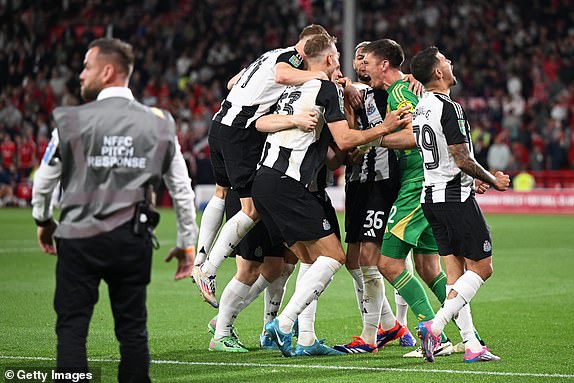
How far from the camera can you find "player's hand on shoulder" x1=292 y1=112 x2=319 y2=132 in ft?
25.2

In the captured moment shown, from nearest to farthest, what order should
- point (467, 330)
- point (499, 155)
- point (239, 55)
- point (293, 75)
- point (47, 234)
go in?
point (47, 234)
point (467, 330)
point (293, 75)
point (499, 155)
point (239, 55)

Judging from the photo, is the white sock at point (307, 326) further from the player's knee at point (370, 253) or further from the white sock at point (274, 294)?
the white sock at point (274, 294)

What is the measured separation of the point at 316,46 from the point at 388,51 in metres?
0.73

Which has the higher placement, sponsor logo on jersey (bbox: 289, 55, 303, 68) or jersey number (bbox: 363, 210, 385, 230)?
sponsor logo on jersey (bbox: 289, 55, 303, 68)

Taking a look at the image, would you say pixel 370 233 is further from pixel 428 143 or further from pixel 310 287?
pixel 428 143

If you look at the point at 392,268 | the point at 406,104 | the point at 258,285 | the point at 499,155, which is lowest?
the point at 258,285

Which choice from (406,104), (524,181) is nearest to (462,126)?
(406,104)

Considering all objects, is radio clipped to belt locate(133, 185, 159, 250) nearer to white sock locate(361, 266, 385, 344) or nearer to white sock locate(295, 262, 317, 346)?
white sock locate(295, 262, 317, 346)

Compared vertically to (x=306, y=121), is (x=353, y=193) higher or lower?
lower

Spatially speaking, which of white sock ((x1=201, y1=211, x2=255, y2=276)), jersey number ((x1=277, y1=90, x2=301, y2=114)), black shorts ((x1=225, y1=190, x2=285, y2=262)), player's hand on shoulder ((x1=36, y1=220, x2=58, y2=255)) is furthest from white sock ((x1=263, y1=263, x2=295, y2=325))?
player's hand on shoulder ((x1=36, y1=220, x2=58, y2=255))

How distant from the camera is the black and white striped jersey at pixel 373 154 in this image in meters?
8.42

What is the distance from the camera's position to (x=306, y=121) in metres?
7.68

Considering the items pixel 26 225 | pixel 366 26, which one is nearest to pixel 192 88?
pixel 366 26

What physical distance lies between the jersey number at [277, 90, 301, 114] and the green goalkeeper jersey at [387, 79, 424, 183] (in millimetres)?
819
